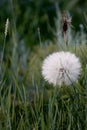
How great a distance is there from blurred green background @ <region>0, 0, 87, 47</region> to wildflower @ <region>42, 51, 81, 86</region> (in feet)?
10.0

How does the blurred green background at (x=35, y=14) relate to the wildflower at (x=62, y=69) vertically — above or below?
above

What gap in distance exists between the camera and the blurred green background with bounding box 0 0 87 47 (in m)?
5.77

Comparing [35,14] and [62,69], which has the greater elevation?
[35,14]

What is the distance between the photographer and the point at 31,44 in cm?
567

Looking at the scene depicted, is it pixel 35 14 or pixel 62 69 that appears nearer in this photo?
pixel 62 69

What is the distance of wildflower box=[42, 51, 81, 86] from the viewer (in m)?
2.47

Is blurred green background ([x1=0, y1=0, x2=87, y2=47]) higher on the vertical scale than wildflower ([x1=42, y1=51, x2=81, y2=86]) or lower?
higher

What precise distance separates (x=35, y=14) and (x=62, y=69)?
3.77 meters

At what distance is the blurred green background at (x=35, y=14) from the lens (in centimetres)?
577

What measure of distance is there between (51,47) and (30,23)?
5.22 ft

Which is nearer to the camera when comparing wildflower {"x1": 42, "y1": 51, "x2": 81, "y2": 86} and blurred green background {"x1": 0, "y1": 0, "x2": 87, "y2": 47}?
wildflower {"x1": 42, "y1": 51, "x2": 81, "y2": 86}

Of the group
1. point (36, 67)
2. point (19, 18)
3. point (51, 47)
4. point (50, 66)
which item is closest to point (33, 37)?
point (19, 18)

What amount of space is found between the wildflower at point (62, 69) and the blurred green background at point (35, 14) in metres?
3.05

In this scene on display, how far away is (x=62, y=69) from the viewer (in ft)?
8.12
